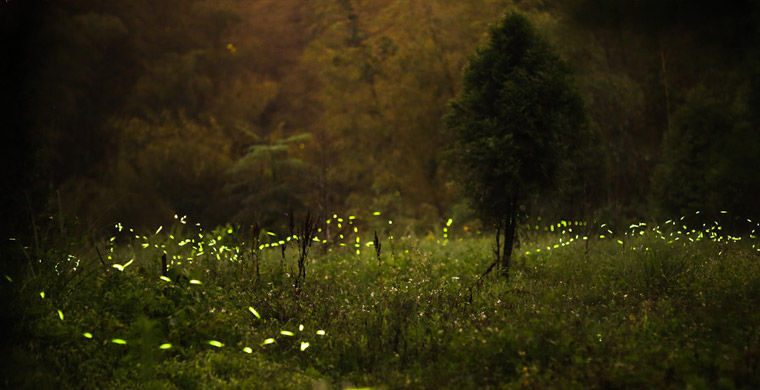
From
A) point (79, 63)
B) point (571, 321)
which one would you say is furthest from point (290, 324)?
point (79, 63)

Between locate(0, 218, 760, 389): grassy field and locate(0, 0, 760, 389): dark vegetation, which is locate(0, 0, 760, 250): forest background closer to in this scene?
locate(0, 0, 760, 389): dark vegetation

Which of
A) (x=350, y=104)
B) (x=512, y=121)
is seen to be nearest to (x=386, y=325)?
(x=512, y=121)

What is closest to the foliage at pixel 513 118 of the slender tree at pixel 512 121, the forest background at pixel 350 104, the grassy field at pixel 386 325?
the slender tree at pixel 512 121

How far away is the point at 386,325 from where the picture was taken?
489cm

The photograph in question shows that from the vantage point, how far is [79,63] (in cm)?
1529

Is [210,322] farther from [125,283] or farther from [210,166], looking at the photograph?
[210,166]

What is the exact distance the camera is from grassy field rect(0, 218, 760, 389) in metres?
3.85

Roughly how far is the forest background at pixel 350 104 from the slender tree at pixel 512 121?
0.53 m

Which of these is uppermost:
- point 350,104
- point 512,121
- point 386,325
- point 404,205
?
point 350,104

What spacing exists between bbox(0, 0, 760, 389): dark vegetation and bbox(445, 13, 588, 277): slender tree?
0.03 metres

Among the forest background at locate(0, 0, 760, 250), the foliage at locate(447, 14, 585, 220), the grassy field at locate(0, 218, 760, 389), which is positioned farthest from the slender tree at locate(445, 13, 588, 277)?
the grassy field at locate(0, 218, 760, 389)

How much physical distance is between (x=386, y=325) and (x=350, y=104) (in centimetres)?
1246

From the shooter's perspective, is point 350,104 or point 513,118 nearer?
point 513,118

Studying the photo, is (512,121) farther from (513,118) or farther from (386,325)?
(386,325)
